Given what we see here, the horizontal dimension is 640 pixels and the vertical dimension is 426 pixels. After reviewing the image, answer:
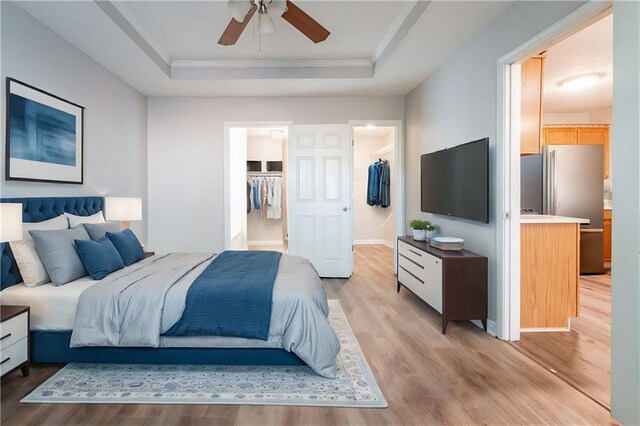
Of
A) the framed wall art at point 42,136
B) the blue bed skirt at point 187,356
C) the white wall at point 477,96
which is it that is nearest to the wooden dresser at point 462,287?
the white wall at point 477,96

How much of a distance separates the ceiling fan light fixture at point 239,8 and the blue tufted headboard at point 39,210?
2.06 meters

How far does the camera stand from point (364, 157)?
8.20 meters

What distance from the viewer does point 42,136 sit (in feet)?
8.96

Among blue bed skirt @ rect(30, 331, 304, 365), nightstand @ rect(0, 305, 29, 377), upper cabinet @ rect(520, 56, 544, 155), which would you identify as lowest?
blue bed skirt @ rect(30, 331, 304, 365)

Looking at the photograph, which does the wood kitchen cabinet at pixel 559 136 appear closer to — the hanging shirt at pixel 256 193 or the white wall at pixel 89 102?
the hanging shirt at pixel 256 193

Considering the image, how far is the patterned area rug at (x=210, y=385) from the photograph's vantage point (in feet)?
6.20

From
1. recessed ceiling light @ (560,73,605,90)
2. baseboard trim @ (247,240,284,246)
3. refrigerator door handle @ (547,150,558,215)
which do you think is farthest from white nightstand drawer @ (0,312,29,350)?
recessed ceiling light @ (560,73,605,90)

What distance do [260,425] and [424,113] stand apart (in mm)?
3736

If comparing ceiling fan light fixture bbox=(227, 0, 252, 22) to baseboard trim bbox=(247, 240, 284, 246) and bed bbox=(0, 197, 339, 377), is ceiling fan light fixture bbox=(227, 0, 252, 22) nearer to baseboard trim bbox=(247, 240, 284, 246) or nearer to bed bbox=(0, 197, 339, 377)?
bed bbox=(0, 197, 339, 377)

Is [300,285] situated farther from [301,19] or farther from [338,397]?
[301,19]

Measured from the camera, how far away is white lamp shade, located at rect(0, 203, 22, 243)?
195cm

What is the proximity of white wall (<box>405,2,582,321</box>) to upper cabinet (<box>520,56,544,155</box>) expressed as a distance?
0.32 m

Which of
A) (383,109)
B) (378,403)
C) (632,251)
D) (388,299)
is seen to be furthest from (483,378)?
(383,109)

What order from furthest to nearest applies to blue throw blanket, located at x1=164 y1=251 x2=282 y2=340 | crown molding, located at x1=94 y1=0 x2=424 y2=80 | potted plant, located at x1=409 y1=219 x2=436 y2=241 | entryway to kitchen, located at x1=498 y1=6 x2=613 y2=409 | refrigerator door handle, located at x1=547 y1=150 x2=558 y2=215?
refrigerator door handle, located at x1=547 y1=150 x2=558 y2=215 → crown molding, located at x1=94 y1=0 x2=424 y2=80 → potted plant, located at x1=409 y1=219 x2=436 y2=241 → entryway to kitchen, located at x1=498 y1=6 x2=613 y2=409 → blue throw blanket, located at x1=164 y1=251 x2=282 y2=340
